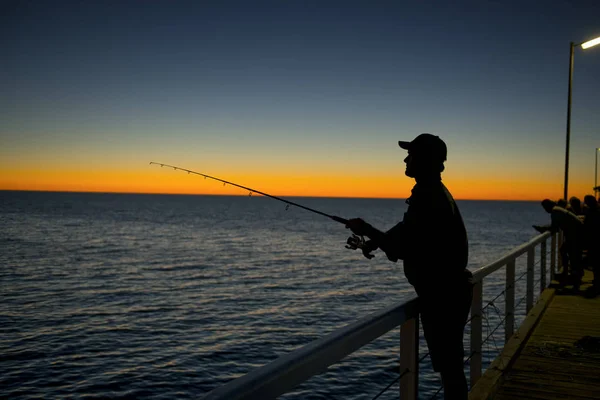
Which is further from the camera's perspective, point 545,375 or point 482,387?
point 545,375

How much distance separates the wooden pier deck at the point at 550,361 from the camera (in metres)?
4.73

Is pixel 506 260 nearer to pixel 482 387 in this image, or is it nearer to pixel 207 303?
pixel 482 387

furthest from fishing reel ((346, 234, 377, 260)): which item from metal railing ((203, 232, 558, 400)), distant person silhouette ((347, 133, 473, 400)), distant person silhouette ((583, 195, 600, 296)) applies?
distant person silhouette ((583, 195, 600, 296))

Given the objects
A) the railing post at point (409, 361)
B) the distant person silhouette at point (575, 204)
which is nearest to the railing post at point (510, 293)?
the railing post at point (409, 361)

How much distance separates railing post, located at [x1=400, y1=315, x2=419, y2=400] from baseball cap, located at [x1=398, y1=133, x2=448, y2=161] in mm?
998

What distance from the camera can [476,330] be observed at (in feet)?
14.0

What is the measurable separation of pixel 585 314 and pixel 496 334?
765 cm

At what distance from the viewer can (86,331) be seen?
53.7ft

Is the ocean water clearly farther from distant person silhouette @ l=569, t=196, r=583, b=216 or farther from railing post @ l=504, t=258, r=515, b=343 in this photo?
distant person silhouette @ l=569, t=196, r=583, b=216

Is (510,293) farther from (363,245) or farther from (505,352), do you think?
(363,245)

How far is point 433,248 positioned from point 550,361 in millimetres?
3985

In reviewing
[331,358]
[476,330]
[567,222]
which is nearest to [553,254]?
[567,222]

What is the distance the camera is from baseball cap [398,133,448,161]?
120 inches

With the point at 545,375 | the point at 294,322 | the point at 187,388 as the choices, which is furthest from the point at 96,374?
the point at 545,375
